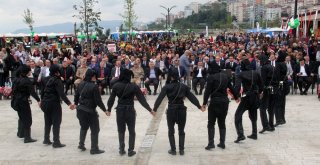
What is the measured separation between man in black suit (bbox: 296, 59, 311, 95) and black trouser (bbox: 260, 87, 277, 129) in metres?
5.80

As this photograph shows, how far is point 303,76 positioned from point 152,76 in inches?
221

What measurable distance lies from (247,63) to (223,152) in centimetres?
200

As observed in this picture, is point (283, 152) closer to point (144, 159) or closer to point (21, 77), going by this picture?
point (144, 159)

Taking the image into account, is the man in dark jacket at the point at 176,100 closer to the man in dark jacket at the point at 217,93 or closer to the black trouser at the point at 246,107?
the man in dark jacket at the point at 217,93

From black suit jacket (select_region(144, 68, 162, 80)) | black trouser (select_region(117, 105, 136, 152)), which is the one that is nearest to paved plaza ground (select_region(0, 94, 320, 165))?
black trouser (select_region(117, 105, 136, 152))

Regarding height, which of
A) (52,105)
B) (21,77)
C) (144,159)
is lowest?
(144,159)

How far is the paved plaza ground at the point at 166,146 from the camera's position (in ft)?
24.8

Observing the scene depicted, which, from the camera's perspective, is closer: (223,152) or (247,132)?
(223,152)

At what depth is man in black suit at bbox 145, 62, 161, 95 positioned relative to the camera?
15492 mm

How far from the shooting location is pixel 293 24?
1118 inches

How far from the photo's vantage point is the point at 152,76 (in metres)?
15.7

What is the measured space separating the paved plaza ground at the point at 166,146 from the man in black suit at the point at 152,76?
13.7ft

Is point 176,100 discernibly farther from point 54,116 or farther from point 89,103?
point 54,116

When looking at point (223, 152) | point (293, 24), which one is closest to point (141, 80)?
point (223, 152)
